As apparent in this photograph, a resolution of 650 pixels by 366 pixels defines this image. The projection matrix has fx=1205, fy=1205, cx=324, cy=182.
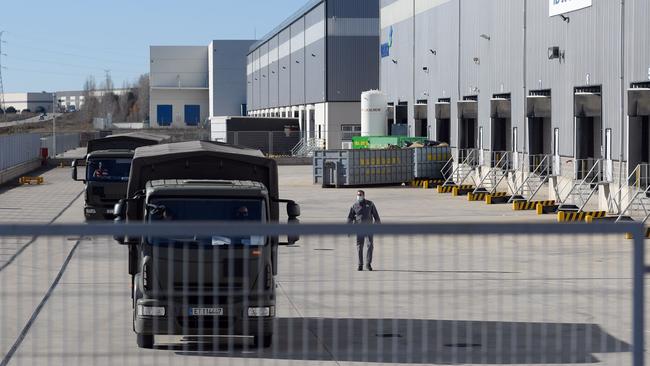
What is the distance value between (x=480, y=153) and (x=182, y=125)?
104 meters

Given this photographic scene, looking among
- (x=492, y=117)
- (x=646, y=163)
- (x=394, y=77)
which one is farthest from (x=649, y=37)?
(x=394, y=77)

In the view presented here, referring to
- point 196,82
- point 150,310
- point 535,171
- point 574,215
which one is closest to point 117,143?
point 535,171

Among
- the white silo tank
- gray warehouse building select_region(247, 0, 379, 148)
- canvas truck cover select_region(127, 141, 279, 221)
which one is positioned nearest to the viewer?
canvas truck cover select_region(127, 141, 279, 221)

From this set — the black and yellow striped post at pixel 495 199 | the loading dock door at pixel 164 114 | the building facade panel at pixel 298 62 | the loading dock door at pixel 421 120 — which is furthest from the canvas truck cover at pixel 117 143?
the loading dock door at pixel 164 114

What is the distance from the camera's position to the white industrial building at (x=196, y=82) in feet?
483

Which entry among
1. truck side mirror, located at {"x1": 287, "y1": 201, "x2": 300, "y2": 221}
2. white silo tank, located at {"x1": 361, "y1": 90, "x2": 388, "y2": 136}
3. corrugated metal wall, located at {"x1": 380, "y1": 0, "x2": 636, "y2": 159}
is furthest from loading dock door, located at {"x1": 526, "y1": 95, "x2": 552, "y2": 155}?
truck side mirror, located at {"x1": 287, "y1": 201, "x2": 300, "y2": 221}

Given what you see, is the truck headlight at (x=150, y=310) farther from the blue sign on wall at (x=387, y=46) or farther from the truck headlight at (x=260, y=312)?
the blue sign on wall at (x=387, y=46)

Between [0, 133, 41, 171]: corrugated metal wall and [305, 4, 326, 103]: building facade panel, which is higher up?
[305, 4, 326, 103]: building facade panel

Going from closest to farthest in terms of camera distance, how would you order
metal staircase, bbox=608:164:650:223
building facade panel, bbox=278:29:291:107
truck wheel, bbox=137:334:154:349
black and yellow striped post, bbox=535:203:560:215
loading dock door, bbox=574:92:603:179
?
truck wheel, bbox=137:334:154:349, metal staircase, bbox=608:164:650:223, loading dock door, bbox=574:92:603:179, black and yellow striped post, bbox=535:203:560:215, building facade panel, bbox=278:29:291:107

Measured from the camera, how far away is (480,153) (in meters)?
50.5

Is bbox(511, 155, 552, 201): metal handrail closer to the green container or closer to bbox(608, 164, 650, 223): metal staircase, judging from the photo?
bbox(608, 164, 650, 223): metal staircase

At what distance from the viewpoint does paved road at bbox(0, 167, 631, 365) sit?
19.0 feet

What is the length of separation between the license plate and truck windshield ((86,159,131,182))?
1038 inches

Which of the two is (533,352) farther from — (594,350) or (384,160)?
(384,160)
